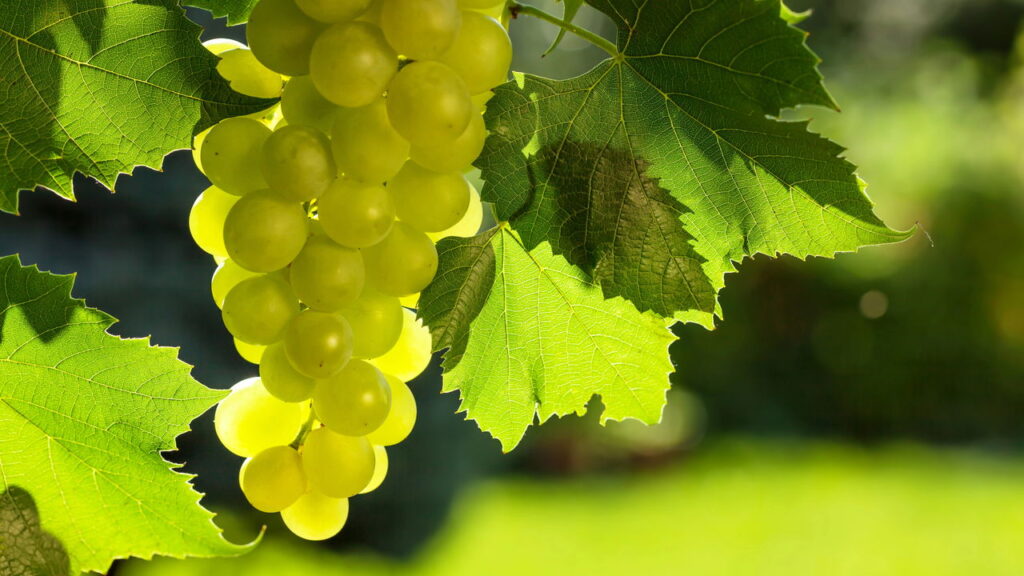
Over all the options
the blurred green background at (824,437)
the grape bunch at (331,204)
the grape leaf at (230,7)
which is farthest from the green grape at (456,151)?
the blurred green background at (824,437)

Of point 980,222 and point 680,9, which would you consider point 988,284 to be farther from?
point 680,9

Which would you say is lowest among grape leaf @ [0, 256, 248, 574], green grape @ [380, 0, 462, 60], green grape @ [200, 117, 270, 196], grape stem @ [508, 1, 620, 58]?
grape leaf @ [0, 256, 248, 574]

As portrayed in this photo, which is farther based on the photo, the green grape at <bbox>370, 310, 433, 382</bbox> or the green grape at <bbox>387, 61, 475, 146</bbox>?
the green grape at <bbox>370, 310, 433, 382</bbox>

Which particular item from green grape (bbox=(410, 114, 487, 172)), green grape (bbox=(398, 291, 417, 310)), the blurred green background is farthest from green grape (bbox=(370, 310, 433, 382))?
the blurred green background

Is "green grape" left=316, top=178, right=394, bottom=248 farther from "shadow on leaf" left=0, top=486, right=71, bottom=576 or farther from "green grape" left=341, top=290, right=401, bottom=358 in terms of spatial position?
"shadow on leaf" left=0, top=486, right=71, bottom=576

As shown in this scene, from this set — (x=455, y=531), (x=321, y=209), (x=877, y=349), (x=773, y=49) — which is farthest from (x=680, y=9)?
(x=877, y=349)
